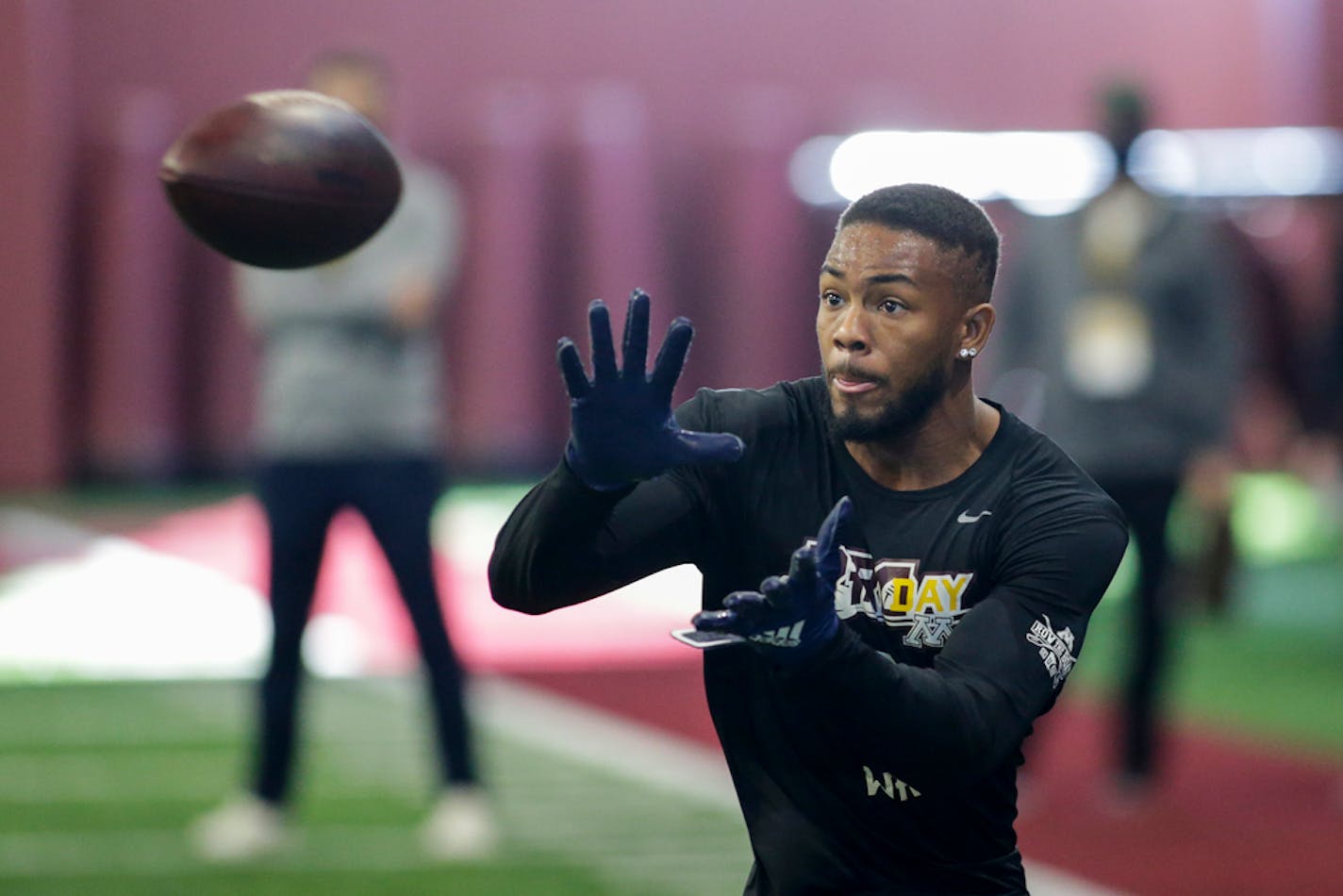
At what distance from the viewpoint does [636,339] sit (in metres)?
2.22

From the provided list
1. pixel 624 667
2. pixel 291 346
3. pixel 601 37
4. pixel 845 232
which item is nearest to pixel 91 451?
pixel 601 37

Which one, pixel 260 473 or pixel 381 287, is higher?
pixel 381 287

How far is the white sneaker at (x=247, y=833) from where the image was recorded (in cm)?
523

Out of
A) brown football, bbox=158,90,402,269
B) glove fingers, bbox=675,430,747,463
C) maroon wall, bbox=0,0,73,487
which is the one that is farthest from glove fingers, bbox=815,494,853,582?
maroon wall, bbox=0,0,73,487

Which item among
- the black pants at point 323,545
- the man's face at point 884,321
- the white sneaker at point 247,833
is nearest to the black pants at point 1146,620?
the black pants at point 323,545

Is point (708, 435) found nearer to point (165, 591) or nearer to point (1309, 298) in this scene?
point (165, 591)

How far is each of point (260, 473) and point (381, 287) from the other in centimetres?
60

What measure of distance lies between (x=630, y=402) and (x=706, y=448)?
0.11 m

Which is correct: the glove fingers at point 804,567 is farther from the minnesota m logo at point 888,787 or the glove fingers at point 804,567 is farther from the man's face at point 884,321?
the minnesota m logo at point 888,787

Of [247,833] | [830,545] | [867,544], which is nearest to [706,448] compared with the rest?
[830,545]

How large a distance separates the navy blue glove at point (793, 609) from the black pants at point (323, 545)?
3031 mm

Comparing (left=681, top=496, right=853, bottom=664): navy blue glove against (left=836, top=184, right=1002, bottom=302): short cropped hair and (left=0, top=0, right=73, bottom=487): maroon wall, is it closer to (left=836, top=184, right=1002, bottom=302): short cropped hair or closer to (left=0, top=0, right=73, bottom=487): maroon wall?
(left=836, top=184, right=1002, bottom=302): short cropped hair

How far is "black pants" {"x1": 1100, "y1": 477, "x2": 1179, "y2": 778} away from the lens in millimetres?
5648

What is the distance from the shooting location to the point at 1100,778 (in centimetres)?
637
